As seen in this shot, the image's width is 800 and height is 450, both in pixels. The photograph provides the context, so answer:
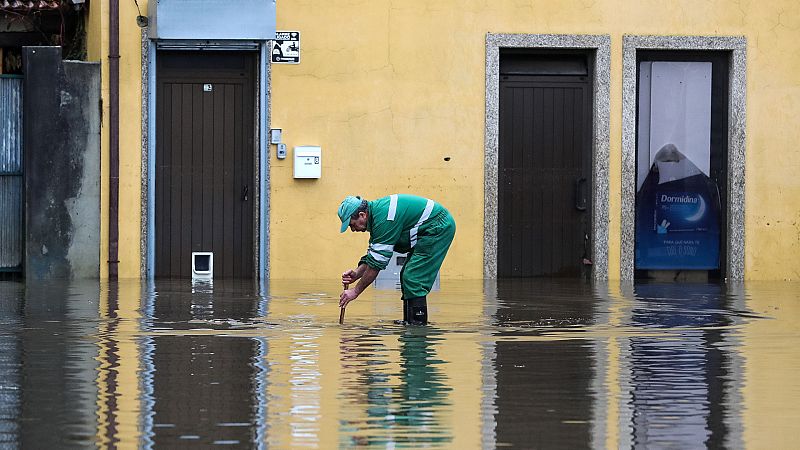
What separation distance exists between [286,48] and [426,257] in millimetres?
6596

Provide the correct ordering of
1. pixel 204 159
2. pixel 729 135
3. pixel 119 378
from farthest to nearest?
pixel 729 135 < pixel 204 159 < pixel 119 378

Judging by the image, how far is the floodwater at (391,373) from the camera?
7.71 metres

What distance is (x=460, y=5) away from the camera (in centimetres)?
1994

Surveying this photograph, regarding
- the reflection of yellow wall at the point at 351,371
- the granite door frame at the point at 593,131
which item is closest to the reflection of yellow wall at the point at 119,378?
the reflection of yellow wall at the point at 351,371

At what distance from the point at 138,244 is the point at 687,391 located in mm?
11088

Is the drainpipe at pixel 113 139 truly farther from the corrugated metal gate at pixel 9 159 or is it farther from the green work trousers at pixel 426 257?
the green work trousers at pixel 426 257

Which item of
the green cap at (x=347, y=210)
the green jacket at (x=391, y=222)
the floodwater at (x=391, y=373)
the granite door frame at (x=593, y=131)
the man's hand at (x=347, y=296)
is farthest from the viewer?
the granite door frame at (x=593, y=131)

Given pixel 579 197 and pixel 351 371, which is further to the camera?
pixel 579 197

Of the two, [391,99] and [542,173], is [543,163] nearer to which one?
[542,173]

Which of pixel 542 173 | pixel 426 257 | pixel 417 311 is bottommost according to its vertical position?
pixel 417 311

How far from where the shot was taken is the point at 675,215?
20703 millimetres

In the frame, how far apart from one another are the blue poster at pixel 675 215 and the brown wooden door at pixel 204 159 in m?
4.54

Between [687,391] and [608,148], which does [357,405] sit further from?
[608,148]

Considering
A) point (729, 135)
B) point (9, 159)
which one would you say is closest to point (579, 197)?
point (729, 135)
